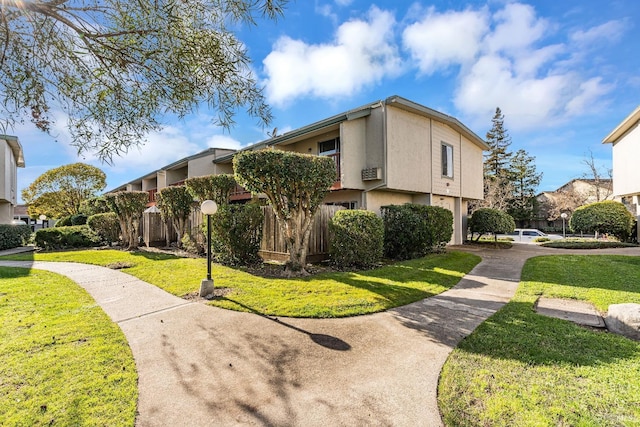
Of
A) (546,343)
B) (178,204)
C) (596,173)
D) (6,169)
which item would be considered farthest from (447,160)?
(6,169)

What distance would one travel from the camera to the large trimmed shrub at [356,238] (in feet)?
29.3

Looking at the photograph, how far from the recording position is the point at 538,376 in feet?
10.3

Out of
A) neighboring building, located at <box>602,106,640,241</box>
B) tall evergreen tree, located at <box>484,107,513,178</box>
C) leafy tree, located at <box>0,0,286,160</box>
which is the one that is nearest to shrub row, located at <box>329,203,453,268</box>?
leafy tree, located at <box>0,0,286,160</box>

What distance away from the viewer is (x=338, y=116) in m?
12.7

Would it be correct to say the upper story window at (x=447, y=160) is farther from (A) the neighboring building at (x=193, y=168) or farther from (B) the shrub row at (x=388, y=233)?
(A) the neighboring building at (x=193, y=168)

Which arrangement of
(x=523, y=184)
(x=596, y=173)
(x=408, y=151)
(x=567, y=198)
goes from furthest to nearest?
1. (x=523, y=184)
2. (x=567, y=198)
3. (x=596, y=173)
4. (x=408, y=151)

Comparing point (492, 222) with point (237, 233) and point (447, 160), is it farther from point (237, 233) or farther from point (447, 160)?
point (237, 233)

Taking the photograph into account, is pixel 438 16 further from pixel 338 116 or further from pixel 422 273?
pixel 422 273

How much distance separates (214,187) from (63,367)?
8193 millimetres

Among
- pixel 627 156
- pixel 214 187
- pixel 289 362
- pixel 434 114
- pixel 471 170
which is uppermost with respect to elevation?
pixel 434 114

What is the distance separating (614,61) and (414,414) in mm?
15258

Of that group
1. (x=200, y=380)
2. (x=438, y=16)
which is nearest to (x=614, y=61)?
(x=438, y=16)

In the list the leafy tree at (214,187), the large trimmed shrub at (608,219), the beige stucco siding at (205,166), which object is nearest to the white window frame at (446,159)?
the large trimmed shrub at (608,219)

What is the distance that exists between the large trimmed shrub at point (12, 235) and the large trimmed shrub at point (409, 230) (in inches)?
797
